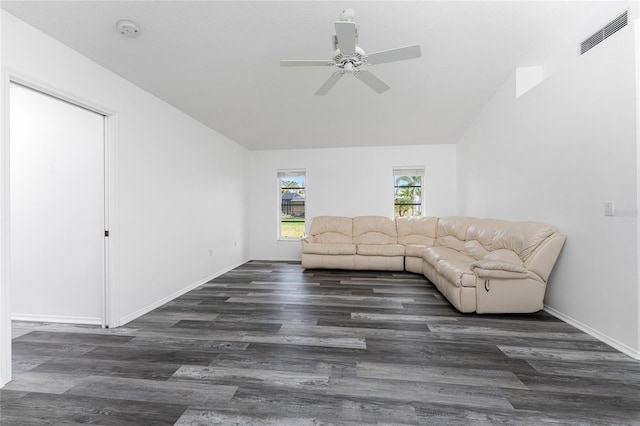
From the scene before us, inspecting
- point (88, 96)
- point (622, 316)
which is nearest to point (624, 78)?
point (622, 316)

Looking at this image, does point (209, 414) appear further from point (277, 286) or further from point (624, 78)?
point (624, 78)

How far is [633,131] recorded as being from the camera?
2027 mm

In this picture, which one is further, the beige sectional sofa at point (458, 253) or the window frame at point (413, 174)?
the window frame at point (413, 174)

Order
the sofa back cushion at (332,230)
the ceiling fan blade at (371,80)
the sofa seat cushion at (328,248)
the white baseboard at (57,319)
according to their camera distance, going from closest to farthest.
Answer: the ceiling fan blade at (371,80) < the white baseboard at (57,319) < the sofa seat cushion at (328,248) < the sofa back cushion at (332,230)

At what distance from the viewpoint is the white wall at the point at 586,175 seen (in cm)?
209

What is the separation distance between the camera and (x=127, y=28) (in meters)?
2.19

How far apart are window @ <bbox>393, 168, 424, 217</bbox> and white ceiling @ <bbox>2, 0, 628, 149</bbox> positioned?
208cm

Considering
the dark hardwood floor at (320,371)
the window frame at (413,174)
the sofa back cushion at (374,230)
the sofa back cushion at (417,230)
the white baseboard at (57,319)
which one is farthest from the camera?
the window frame at (413,174)

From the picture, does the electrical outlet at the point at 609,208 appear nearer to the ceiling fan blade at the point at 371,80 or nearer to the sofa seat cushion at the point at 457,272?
the sofa seat cushion at the point at 457,272

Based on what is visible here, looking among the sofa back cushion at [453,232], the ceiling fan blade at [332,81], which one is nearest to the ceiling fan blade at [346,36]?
the ceiling fan blade at [332,81]

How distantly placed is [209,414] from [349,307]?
1.93 metres

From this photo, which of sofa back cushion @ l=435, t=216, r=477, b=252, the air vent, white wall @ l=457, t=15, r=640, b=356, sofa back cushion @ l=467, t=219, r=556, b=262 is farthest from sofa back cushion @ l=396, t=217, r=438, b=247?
the air vent

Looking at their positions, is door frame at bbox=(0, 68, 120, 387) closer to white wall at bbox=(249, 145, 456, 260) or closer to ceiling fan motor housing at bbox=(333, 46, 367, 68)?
ceiling fan motor housing at bbox=(333, 46, 367, 68)

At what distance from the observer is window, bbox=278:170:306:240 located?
21.1 feet
